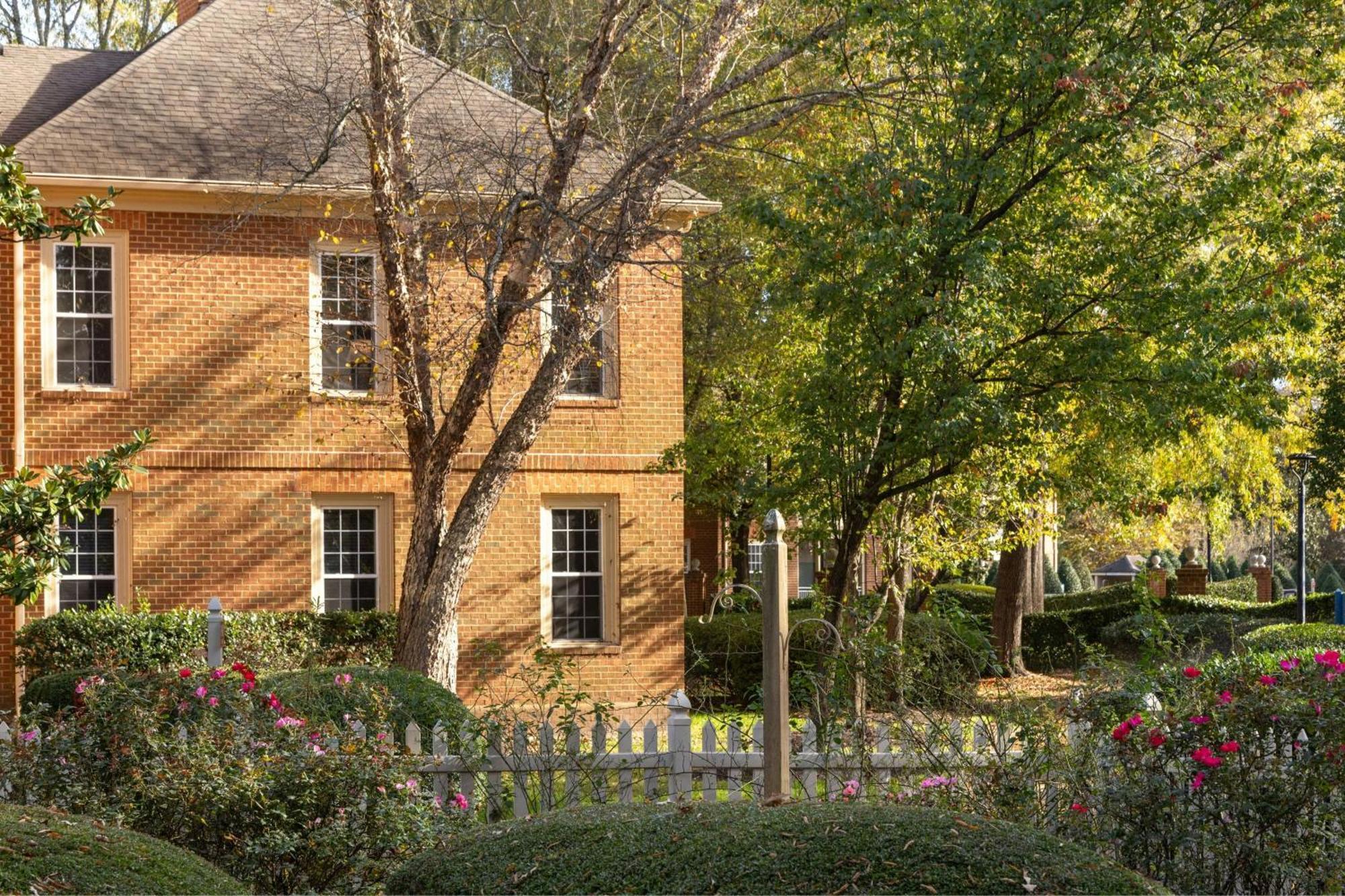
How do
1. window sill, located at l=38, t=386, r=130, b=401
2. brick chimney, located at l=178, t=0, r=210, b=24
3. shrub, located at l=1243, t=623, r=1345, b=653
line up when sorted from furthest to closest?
brick chimney, located at l=178, t=0, r=210, b=24 < window sill, located at l=38, t=386, r=130, b=401 < shrub, located at l=1243, t=623, r=1345, b=653

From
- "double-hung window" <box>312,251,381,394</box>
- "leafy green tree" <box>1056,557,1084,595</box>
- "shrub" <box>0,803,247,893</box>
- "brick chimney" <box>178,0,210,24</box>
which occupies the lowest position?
"leafy green tree" <box>1056,557,1084,595</box>

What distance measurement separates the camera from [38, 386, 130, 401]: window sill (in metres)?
18.0

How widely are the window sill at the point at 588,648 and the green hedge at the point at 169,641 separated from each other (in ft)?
8.11

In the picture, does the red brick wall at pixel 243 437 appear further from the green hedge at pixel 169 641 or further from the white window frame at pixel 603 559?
the green hedge at pixel 169 641

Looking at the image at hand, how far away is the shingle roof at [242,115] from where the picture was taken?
704 inches

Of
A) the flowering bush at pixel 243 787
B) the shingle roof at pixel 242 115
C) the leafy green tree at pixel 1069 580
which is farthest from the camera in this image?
the leafy green tree at pixel 1069 580

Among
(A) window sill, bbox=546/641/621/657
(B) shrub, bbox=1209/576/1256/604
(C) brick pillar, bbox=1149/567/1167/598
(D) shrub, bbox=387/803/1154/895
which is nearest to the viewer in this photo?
(D) shrub, bbox=387/803/1154/895

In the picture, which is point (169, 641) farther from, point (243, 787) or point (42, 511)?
point (243, 787)

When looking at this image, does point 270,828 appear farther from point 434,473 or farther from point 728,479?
point 728,479

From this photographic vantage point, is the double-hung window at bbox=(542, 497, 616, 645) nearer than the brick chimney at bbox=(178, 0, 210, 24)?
Yes

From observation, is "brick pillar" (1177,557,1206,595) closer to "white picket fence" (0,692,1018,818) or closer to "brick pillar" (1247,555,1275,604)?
"brick pillar" (1247,555,1275,604)

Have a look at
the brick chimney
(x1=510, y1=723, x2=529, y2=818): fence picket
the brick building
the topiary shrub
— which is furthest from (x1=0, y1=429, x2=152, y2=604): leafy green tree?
the brick chimney

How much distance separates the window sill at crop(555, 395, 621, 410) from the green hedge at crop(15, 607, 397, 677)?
4.10 meters

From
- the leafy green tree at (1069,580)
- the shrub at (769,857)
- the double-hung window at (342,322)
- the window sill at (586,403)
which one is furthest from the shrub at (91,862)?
the leafy green tree at (1069,580)
